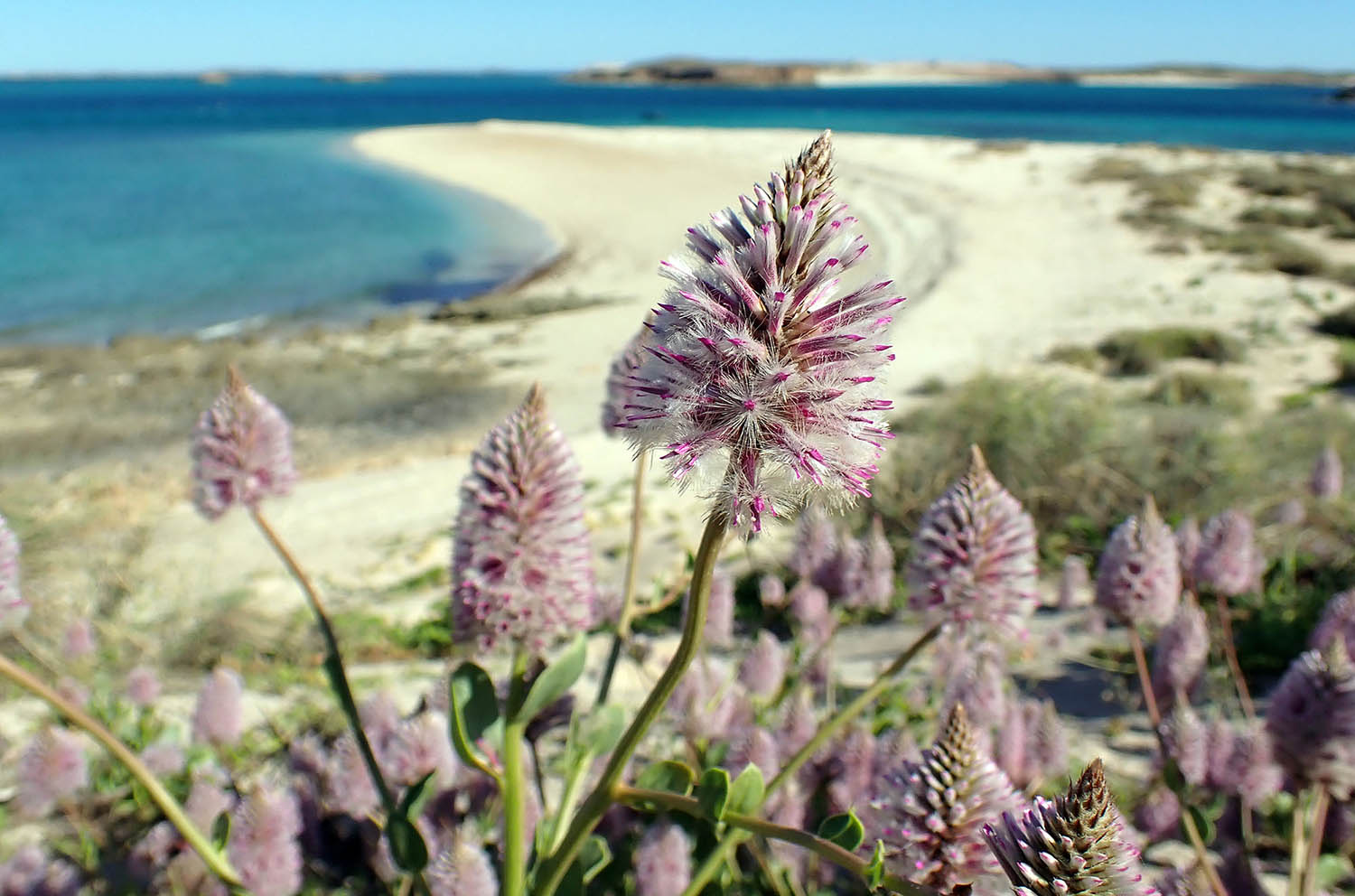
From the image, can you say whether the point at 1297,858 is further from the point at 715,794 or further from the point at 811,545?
the point at 811,545

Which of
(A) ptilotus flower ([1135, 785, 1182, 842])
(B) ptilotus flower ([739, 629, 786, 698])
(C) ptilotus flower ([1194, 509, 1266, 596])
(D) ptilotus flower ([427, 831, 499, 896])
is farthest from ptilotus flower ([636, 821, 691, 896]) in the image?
(C) ptilotus flower ([1194, 509, 1266, 596])

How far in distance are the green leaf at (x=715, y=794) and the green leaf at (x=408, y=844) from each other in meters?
0.64

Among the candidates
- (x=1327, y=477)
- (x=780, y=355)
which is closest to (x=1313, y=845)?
(x=780, y=355)

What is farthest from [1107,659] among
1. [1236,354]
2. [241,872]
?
[1236,354]

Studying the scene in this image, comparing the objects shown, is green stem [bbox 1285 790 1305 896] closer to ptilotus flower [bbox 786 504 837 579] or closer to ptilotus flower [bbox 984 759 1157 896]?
ptilotus flower [bbox 984 759 1157 896]

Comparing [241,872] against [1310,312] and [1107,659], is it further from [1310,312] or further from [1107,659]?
[1310,312]

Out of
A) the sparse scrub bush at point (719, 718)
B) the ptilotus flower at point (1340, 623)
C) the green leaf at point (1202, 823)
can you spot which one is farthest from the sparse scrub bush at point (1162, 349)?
the green leaf at point (1202, 823)

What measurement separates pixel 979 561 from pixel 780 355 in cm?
95

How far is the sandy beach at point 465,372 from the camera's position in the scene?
7.24m

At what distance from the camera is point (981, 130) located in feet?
204

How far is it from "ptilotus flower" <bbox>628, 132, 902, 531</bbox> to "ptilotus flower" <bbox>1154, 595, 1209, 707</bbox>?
225 cm

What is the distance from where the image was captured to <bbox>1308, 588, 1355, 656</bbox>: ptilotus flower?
282 cm

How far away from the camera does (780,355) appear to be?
4.04ft

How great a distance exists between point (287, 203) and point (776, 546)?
29.9 metres
